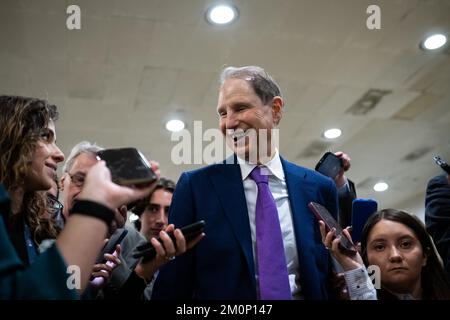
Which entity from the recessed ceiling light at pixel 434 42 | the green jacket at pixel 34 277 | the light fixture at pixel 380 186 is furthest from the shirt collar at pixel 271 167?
the light fixture at pixel 380 186

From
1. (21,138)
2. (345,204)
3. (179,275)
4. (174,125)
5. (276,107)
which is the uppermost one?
(174,125)

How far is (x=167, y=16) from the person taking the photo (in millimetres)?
3162

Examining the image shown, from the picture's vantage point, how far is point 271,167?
4.86ft

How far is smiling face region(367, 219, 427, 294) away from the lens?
1742 millimetres

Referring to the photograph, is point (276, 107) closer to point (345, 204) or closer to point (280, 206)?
point (280, 206)

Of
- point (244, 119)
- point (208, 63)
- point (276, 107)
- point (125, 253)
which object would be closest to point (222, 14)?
point (208, 63)

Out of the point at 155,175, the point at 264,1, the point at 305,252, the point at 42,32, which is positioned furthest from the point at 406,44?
the point at 155,175

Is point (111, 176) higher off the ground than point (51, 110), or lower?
lower

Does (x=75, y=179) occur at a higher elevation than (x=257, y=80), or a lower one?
lower

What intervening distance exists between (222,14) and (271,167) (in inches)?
76.8

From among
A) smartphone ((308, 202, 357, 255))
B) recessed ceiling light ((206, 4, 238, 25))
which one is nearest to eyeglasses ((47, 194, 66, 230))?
smartphone ((308, 202, 357, 255))

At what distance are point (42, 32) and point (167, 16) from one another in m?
0.85

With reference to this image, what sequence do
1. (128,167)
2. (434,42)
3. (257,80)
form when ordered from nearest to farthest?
(128,167)
(257,80)
(434,42)
